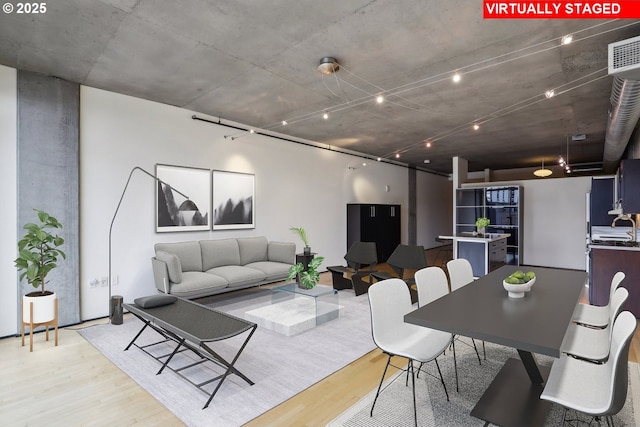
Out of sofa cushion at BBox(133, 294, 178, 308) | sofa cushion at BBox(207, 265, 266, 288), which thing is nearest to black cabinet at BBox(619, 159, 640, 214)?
sofa cushion at BBox(207, 265, 266, 288)

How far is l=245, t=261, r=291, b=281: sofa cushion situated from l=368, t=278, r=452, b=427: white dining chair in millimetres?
3089

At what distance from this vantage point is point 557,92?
178 inches

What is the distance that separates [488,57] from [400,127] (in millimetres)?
2885

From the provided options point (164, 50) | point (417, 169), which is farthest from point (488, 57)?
point (417, 169)

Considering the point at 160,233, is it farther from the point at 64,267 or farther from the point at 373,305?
the point at 373,305

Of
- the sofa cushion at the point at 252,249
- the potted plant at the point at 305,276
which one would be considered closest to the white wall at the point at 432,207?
the sofa cushion at the point at 252,249

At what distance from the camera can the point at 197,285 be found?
4.48 metres

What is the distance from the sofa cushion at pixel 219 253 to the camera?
533 centimetres

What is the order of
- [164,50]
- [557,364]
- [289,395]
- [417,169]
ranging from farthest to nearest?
[417,169] → [164,50] → [289,395] → [557,364]

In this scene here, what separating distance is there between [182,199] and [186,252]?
0.86 meters

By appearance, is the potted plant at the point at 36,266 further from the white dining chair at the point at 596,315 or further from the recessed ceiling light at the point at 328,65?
the white dining chair at the point at 596,315

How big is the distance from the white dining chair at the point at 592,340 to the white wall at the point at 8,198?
17.4 ft

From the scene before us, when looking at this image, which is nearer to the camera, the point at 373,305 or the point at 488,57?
the point at 373,305

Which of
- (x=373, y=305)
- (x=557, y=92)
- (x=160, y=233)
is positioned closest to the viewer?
(x=373, y=305)
